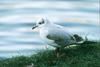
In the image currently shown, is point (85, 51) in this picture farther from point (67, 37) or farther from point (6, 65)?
point (6, 65)

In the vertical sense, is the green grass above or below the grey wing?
below

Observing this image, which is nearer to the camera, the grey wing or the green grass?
the green grass

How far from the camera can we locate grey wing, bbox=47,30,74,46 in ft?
32.1

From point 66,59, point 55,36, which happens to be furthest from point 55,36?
point 66,59

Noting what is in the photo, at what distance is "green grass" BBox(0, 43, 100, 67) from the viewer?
30.6 ft

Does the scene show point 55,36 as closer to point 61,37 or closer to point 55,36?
point 55,36

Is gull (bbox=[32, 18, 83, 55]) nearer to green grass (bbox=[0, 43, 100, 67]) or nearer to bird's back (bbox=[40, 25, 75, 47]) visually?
bird's back (bbox=[40, 25, 75, 47])

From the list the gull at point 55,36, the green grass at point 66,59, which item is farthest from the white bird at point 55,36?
the green grass at point 66,59

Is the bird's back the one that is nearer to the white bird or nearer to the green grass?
the white bird

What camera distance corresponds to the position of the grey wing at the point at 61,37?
9.78 meters

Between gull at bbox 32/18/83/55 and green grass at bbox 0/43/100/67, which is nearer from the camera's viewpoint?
green grass at bbox 0/43/100/67

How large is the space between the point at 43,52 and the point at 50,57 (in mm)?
503

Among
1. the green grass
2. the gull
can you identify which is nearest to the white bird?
the gull

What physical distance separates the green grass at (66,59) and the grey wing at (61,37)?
0.80 ft
